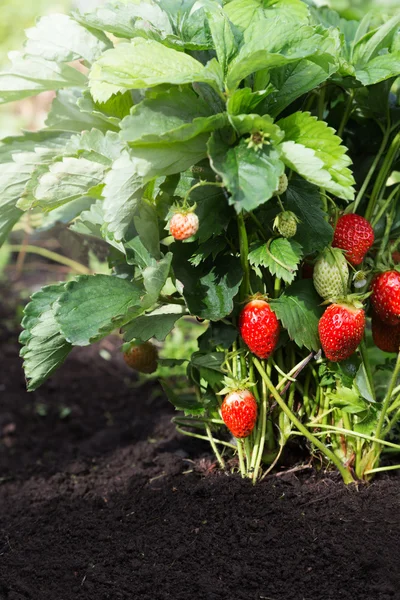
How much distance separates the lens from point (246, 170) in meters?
0.98

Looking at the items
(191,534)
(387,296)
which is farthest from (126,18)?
(191,534)

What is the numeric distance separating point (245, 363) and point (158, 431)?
0.76 metres

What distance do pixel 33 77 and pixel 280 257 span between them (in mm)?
544

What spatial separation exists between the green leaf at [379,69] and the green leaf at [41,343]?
629 mm

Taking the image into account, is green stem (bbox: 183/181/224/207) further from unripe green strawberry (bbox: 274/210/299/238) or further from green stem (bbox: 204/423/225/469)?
green stem (bbox: 204/423/225/469)

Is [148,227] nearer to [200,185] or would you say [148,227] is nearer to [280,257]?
[200,185]

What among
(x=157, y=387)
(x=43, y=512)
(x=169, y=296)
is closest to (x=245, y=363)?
(x=169, y=296)

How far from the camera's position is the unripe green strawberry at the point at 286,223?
1107 mm

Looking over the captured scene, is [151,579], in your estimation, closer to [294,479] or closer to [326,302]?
[294,479]

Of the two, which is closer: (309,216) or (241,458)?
(309,216)

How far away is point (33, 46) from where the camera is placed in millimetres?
1215

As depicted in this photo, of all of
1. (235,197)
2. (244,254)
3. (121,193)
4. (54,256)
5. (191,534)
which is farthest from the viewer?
(54,256)

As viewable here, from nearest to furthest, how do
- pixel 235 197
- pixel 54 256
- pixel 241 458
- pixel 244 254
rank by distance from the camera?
pixel 235 197 < pixel 244 254 < pixel 241 458 < pixel 54 256

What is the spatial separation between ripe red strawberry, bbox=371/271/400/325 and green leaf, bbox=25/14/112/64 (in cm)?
63
